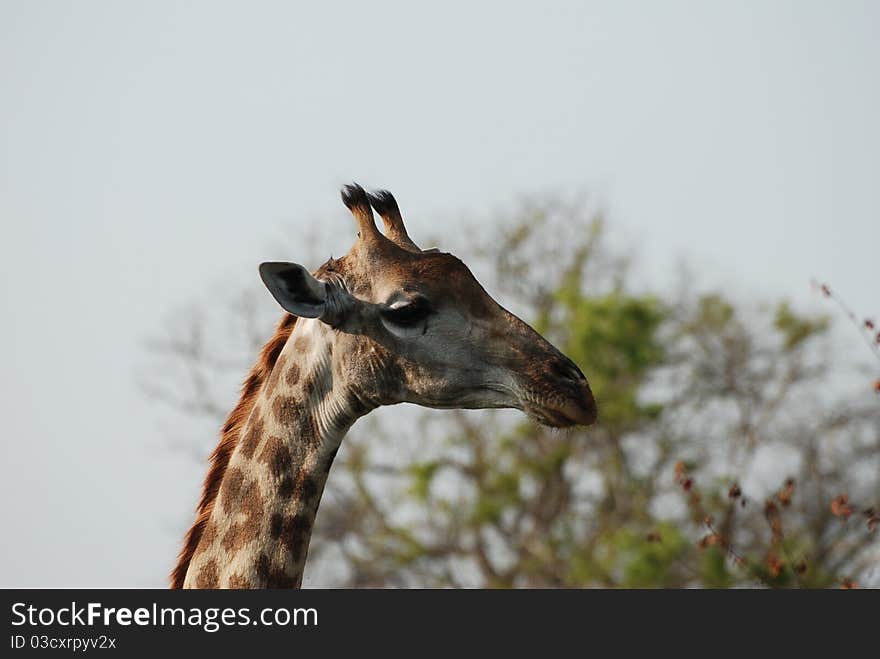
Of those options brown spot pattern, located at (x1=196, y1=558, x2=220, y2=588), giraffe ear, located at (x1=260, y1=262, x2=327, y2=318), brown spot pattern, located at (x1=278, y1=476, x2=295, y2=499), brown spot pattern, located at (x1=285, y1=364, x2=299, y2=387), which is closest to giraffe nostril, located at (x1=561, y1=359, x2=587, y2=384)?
giraffe ear, located at (x1=260, y1=262, x2=327, y2=318)

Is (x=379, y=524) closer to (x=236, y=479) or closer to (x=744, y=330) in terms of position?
(x=744, y=330)

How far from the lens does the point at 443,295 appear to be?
7.86 meters

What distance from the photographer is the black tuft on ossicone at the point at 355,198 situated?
845cm

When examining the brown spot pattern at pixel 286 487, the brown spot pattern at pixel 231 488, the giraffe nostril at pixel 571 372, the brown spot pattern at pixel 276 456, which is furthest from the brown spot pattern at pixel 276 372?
the giraffe nostril at pixel 571 372

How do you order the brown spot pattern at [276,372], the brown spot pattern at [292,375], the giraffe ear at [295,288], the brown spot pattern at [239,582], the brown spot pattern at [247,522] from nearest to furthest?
the brown spot pattern at [239,582]
the brown spot pattern at [247,522]
the giraffe ear at [295,288]
the brown spot pattern at [292,375]
the brown spot pattern at [276,372]

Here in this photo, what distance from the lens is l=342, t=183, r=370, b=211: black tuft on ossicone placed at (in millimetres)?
8453

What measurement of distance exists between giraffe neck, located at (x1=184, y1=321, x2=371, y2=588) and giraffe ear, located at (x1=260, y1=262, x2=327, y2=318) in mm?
244

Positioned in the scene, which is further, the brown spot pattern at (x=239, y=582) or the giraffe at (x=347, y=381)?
the giraffe at (x=347, y=381)

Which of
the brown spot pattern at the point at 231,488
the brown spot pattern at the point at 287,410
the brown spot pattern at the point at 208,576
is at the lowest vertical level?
the brown spot pattern at the point at 208,576

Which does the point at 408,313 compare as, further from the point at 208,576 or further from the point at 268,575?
the point at 208,576

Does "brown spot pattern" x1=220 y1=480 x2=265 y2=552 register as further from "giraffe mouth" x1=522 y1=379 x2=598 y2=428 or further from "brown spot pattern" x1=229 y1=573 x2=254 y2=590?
"giraffe mouth" x1=522 y1=379 x2=598 y2=428

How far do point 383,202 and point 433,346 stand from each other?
1.18 metres

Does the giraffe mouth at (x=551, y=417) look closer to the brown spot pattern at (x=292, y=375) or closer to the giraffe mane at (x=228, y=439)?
the brown spot pattern at (x=292, y=375)
